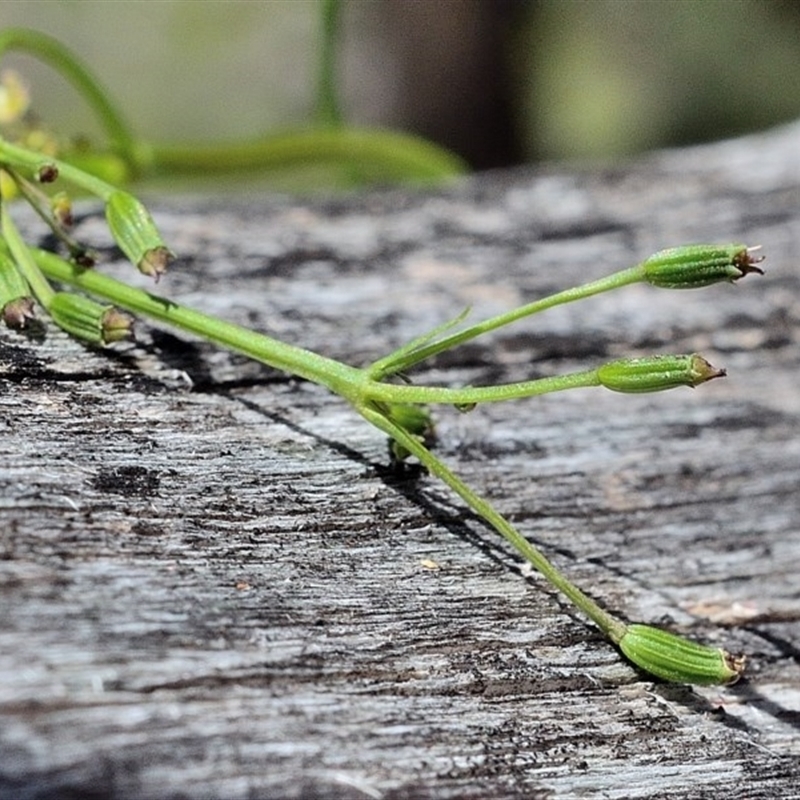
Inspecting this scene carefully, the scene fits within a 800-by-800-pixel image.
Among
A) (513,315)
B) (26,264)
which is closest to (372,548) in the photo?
(513,315)

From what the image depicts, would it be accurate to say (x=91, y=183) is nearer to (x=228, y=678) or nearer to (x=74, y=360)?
(x=74, y=360)

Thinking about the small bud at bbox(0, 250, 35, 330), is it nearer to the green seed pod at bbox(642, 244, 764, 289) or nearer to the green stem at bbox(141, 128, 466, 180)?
the green seed pod at bbox(642, 244, 764, 289)

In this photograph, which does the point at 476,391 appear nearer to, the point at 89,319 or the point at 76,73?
the point at 89,319

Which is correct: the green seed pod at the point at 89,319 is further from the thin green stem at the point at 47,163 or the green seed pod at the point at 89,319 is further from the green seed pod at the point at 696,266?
the green seed pod at the point at 696,266

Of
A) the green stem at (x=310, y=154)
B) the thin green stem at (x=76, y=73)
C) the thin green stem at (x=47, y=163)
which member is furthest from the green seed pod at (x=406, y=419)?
the green stem at (x=310, y=154)

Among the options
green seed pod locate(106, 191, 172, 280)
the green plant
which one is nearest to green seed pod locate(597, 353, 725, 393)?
the green plant

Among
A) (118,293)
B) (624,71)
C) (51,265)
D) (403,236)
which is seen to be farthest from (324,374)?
(624,71)
